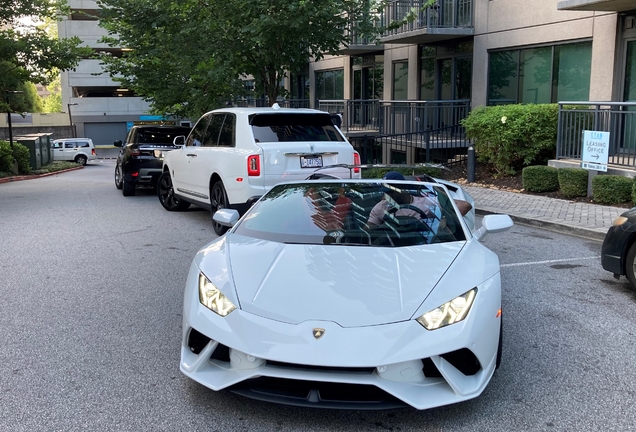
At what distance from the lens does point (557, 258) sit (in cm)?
807

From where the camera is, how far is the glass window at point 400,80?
2263 cm

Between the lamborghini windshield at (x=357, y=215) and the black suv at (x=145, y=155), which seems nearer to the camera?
the lamborghini windshield at (x=357, y=215)

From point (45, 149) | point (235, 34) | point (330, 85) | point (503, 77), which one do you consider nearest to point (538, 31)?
point (503, 77)

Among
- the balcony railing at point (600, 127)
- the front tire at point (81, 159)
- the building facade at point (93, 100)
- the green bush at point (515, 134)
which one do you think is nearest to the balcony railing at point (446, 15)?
the green bush at point (515, 134)

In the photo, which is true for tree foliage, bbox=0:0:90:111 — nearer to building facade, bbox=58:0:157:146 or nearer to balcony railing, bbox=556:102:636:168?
balcony railing, bbox=556:102:636:168

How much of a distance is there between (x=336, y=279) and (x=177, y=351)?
63.0 inches

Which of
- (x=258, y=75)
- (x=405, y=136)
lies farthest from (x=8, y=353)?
(x=405, y=136)

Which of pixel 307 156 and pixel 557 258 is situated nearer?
pixel 557 258

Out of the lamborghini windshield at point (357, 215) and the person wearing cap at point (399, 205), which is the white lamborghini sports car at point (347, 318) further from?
the person wearing cap at point (399, 205)

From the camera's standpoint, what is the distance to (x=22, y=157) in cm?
2752

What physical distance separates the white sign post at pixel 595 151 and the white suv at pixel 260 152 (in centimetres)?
485

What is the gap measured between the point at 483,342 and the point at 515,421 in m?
0.50

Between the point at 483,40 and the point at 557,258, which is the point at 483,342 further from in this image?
the point at 483,40

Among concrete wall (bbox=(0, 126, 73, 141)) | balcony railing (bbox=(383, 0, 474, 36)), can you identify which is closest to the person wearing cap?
balcony railing (bbox=(383, 0, 474, 36))
